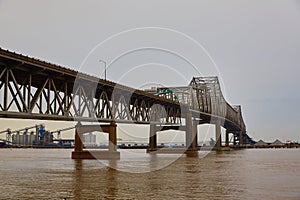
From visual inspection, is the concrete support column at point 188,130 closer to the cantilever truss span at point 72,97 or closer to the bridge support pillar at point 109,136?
the cantilever truss span at point 72,97

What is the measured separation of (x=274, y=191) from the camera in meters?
22.8

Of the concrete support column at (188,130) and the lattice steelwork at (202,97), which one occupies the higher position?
the lattice steelwork at (202,97)

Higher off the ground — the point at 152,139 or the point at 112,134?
the point at 112,134

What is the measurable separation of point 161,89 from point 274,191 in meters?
111

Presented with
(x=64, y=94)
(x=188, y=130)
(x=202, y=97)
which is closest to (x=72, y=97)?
(x=64, y=94)

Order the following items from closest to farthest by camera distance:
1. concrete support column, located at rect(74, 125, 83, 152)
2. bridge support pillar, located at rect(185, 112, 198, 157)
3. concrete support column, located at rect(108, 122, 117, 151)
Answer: concrete support column, located at rect(108, 122, 117, 151), concrete support column, located at rect(74, 125, 83, 152), bridge support pillar, located at rect(185, 112, 198, 157)

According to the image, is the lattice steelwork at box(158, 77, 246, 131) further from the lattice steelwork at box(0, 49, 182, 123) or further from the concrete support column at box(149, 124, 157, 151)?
the lattice steelwork at box(0, 49, 182, 123)

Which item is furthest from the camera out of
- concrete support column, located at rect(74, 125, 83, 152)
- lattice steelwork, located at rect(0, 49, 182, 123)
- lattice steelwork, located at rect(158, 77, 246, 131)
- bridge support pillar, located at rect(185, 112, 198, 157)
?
lattice steelwork, located at rect(158, 77, 246, 131)

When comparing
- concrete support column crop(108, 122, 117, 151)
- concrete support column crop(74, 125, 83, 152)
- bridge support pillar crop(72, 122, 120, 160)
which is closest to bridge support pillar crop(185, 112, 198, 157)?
bridge support pillar crop(72, 122, 120, 160)

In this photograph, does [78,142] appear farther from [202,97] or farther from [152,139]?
[202,97]

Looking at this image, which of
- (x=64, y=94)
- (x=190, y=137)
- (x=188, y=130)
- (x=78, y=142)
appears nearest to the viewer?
(x=64, y=94)

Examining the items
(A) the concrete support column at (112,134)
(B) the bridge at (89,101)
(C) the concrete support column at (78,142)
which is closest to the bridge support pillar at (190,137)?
(B) the bridge at (89,101)

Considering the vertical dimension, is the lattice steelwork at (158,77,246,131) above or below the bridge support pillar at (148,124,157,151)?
above

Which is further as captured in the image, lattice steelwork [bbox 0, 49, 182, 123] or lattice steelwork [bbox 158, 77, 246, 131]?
lattice steelwork [bbox 158, 77, 246, 131]
